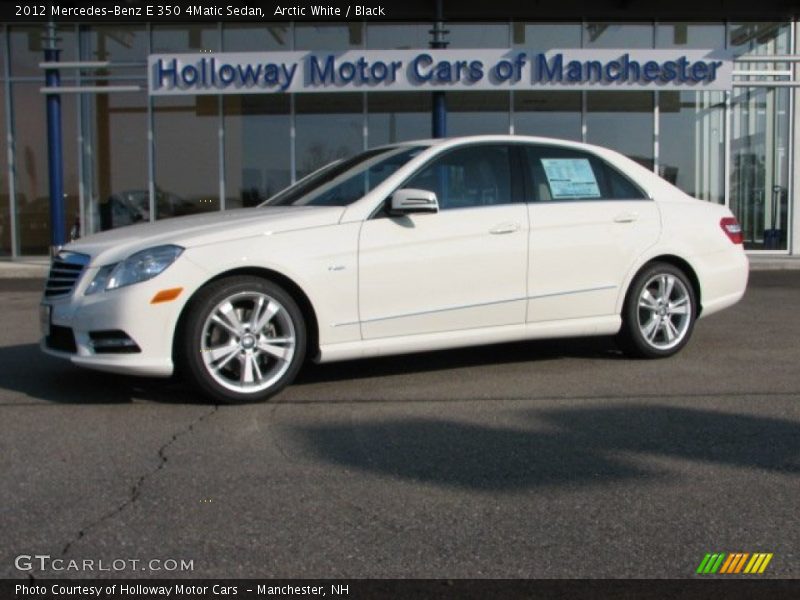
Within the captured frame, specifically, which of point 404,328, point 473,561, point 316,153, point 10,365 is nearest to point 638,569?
point 473,561

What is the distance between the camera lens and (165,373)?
529cm

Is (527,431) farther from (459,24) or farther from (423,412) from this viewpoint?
(459,24)

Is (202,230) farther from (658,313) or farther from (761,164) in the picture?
(761,164)

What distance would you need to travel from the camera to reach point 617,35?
1761cm

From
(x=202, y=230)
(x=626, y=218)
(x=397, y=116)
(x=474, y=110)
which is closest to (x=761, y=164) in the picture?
(x=474, y=110)

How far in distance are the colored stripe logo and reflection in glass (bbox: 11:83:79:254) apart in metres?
16.3

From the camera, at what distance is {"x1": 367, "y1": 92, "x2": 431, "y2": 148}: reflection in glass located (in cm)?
1753

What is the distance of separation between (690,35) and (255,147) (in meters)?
8.41

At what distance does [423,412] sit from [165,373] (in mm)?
1470

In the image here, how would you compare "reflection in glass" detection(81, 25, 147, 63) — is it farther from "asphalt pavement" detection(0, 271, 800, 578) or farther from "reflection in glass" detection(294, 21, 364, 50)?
"asphalt pavement" detection(0, 271, 800, 578)

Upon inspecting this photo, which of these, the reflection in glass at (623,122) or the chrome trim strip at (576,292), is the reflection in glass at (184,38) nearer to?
the reflection in glass at (623,122)

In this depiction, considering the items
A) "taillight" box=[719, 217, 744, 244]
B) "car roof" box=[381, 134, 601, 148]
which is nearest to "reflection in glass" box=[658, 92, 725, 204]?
"taillight" box=[719, 217, 744, 244]

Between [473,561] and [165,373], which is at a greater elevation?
[165,373]

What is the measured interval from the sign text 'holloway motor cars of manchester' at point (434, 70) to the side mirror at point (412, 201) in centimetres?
1049
